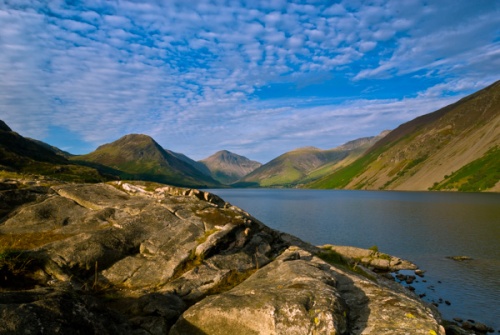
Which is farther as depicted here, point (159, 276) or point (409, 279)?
point (409, 279)

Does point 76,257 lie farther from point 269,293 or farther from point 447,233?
point 447,233

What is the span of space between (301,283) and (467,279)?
42992 millimetres

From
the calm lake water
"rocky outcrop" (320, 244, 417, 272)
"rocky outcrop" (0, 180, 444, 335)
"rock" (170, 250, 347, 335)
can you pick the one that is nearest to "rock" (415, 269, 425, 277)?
the calm lake water

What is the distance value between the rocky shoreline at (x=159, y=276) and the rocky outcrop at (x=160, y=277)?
57 millimetres

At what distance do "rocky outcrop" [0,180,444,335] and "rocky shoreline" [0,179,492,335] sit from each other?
0.19 feet

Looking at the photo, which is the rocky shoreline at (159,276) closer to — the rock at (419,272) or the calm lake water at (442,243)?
the calm lake water at (442,243)

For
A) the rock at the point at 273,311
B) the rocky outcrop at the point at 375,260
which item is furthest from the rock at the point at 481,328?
the rock at the point at 273,311

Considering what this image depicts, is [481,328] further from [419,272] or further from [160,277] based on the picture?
[160,277]

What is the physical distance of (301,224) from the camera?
102m

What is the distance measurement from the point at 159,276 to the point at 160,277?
0.11 m

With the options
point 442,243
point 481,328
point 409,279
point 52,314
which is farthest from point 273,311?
point 442,243

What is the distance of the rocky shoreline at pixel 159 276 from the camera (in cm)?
1206

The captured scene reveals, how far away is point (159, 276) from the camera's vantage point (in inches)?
732

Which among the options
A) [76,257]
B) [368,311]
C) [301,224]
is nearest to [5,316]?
[76,257]
